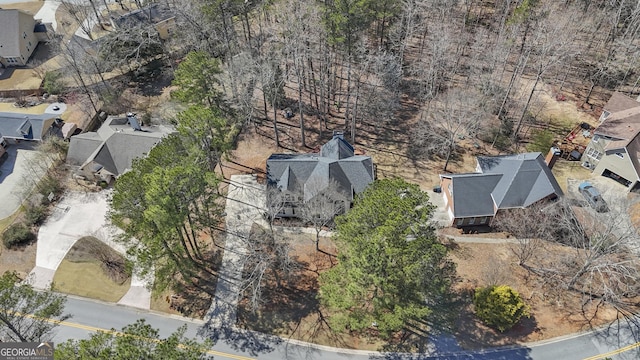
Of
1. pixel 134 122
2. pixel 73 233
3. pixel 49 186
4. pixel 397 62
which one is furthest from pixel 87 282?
pixel 397 62

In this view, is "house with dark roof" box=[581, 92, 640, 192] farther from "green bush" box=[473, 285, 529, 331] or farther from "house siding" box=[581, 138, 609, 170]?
"green bush" box=[473, 285, 529, 331]

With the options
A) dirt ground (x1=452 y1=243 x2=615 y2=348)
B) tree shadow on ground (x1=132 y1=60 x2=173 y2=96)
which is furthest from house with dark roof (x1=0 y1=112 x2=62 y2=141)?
dirt ground (x1=452 y1=243 x2=615 y2=348)

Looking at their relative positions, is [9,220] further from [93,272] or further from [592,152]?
[592,152]

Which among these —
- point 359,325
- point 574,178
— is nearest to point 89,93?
point 359,325

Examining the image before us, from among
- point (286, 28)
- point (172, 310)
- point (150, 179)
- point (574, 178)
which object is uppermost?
point (286, 28)

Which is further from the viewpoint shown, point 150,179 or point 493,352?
point 493,352

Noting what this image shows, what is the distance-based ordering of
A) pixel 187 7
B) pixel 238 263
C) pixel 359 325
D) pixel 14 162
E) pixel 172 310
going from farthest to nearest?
pixel 187 7
pixel 14 162
pixel 238 263
pixel 172 310
pixel 359 325

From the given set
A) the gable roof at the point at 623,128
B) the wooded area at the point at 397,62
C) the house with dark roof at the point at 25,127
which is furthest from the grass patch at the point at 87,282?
the gable roof at the point at 623,128

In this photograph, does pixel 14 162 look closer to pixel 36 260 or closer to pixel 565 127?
pixel 36 260
